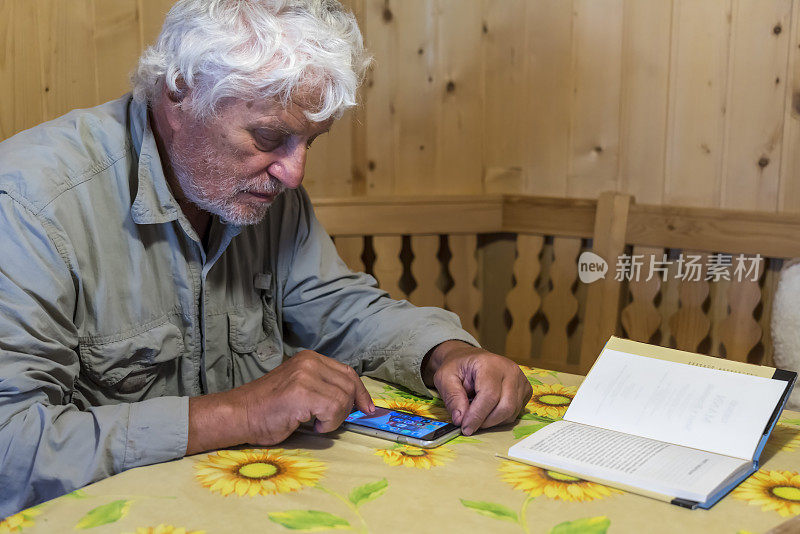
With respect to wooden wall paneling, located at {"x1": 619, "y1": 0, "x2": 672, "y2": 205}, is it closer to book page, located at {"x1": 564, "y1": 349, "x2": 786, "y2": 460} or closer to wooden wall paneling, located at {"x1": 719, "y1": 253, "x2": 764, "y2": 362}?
wooden wall paneling, located at {"x1": 719, "y1": 253, "x2": 764, "y2": 362}

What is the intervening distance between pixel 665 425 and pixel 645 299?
157 centimetres

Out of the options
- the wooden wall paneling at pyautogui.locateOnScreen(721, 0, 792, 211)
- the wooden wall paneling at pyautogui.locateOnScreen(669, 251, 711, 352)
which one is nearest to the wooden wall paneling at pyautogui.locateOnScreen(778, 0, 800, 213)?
the wooden wall paneling at pyautogui.locateOnScreen(721, 0, 792, 211)

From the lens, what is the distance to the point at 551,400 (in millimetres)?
1360

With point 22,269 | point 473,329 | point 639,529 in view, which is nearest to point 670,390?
point 639,529

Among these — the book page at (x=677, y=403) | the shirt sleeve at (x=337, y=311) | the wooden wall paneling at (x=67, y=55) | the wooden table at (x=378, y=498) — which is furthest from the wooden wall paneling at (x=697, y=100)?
the wooden wall paneling at (x=67, y=55)

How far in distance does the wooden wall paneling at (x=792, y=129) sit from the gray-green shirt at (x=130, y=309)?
1.46m

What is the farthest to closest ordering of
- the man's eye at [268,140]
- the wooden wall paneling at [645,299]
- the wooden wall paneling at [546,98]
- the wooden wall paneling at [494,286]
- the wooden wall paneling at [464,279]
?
the wooden wall paneling at [494,286] < the wooden wall paneling at [464,279] < the wooden wall paneling at [546,98] < the wooden wall paneling at [645,299] < the man's eye at [268,140]

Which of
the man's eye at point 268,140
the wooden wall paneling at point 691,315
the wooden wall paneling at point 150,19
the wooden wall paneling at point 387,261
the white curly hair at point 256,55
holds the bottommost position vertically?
the wooden wall paneling at point 691,315

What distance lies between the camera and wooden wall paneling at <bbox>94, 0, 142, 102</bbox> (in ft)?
6.94

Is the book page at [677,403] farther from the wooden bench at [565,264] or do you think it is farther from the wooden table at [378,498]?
the wooden bench at [565,264]

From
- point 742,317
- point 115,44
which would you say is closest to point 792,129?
point 742,317

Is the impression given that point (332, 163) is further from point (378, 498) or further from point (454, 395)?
point (378, 498)

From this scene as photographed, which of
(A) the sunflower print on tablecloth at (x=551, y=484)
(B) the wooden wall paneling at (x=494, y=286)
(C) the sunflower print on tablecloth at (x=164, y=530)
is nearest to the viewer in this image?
(C) the sunflower print on tablecloth at (x=164, y=530)

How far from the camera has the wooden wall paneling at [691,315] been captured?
2.59 meters
